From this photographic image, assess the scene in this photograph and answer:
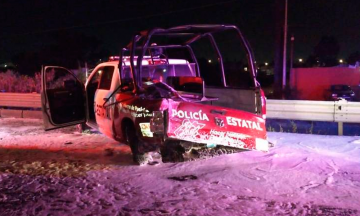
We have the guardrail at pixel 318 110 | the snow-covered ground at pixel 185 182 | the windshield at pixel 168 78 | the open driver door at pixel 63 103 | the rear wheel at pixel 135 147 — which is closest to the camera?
the snow-covered ground at pixel 185 182

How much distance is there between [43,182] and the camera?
22.8 ft

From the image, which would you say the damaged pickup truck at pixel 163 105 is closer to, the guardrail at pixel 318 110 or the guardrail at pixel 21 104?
the guardrail at pixel 318 110

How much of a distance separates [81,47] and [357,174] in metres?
49.6

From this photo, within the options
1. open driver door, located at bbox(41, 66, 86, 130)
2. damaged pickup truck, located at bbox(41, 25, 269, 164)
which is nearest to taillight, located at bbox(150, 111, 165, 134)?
damaged pickup truck, located at bbox(41, 25, 269, 164)

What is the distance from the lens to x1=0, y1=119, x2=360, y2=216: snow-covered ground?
5.63 metres

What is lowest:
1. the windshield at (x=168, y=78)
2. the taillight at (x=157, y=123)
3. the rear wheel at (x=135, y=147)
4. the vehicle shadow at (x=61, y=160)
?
the vehicle shadow at (x=61, y=160)

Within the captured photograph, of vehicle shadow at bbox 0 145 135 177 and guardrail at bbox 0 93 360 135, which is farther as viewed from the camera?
guardrail at bbox 0 93 360 135

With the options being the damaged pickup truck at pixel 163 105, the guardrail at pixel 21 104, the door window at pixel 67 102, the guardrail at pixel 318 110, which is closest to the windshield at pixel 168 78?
the damaged pickup truck at pixel 163 105

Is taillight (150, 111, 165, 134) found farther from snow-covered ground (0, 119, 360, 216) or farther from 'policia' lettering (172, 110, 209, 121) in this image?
snow-covered ground (0, 119, 360, 216)

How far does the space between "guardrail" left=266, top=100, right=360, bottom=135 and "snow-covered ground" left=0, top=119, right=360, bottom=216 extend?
33.4 inches

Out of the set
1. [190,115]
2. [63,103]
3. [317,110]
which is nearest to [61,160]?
[63,103]

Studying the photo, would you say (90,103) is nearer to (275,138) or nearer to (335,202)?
(275,138)

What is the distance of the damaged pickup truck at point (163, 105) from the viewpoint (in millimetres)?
6922

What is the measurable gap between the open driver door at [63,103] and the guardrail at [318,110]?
15.7 feet
